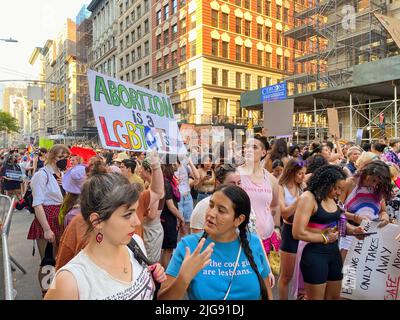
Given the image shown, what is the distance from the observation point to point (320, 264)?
3.37m

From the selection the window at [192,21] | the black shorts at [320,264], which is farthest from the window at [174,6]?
the black shorts at [320,264]

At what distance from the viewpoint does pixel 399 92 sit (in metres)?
21.5

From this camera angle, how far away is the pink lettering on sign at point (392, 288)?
3.52 m

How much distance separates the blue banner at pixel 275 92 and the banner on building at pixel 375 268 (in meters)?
20.9

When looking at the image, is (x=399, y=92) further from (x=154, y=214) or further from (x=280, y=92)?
(x=154, y=214)

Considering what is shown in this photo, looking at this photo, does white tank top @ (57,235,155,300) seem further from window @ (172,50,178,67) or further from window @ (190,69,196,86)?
window @ (172,50,178,67)

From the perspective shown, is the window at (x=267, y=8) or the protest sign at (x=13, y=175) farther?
the window at (x=267, y=8)

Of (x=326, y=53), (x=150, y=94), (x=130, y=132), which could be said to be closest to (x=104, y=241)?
(x=130, y=132)

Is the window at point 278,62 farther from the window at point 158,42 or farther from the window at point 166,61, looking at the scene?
the window at point 158,42

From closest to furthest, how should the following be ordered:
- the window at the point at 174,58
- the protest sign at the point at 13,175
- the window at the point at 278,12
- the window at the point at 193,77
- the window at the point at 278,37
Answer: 1. the protest sign at the point at 13,175
2. the window at the point at 193,77
3. the window at the point at 174,58
4. the window at the point at 278,12
5. the window at the point at 278,37

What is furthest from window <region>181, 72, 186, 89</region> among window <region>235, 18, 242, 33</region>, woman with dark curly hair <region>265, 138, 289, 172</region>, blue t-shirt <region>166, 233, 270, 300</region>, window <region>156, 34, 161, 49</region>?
blue t-shirt <region>166, 233, 270, 300</region>

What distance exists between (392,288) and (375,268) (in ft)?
0.77

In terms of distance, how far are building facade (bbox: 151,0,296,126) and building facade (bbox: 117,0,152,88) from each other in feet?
A: 7.50

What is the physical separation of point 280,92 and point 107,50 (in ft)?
154
